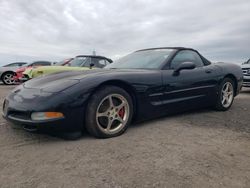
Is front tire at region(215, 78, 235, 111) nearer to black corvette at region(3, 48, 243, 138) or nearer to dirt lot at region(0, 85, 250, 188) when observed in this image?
black corvette at region(3, 48, 243, 138)

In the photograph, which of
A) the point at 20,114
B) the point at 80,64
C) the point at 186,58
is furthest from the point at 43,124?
the point at 80,64

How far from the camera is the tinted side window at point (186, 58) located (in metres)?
4.29

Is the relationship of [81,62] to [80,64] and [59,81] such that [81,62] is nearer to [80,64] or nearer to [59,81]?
[80,64]

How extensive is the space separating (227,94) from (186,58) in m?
1.24

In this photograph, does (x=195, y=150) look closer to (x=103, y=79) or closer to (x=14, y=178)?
(x=103, y=79)

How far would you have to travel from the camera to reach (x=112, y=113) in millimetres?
3346

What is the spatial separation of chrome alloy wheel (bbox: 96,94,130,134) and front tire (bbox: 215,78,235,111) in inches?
87.8

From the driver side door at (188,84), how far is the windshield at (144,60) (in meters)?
0.18

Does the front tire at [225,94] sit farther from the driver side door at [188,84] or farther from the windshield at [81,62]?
the windshield at [81,62]

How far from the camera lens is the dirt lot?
2.19 metres

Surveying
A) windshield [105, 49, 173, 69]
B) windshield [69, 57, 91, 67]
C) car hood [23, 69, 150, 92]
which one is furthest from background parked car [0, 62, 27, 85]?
car hood [23, 69, 150, 92]

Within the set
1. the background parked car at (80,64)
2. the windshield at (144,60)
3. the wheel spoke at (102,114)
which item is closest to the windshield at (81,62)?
the background parked car at (80,64)

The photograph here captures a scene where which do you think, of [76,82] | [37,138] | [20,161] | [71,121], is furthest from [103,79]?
[20,161]

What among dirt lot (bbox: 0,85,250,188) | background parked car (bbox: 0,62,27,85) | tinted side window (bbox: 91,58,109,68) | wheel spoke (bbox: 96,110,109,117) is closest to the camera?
dirt lot (bbox: 0,85,250,188)
